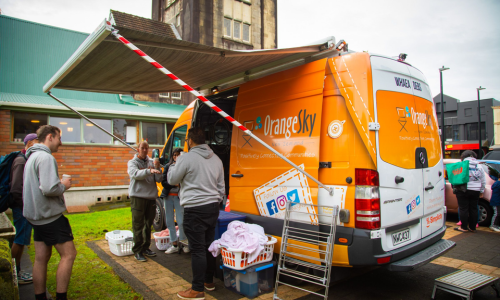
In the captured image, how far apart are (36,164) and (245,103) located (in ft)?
8.42

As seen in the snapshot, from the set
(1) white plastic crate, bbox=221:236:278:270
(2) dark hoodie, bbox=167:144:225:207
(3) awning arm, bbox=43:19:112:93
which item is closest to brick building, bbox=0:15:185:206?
(3) awning arm, bbox=43:19:112:93

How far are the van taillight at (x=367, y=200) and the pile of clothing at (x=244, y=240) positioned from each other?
1.10m

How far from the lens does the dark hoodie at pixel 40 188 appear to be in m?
2.98

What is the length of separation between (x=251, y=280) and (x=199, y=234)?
2.62ft

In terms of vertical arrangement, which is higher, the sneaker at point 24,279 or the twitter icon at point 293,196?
the twitter icon at point 293,196

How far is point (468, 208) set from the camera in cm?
670

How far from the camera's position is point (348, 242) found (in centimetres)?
312

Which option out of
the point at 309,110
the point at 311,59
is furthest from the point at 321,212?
the point at 311,59

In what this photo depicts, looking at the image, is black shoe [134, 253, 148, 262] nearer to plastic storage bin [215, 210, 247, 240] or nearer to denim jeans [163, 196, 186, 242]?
denim jeans [163, 196, 186, 242]

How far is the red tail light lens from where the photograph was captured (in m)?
3.11

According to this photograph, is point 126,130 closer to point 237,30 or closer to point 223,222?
point 223,222

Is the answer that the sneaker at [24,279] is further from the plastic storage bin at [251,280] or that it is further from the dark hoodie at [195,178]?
the plastic storage bin at [251,280]

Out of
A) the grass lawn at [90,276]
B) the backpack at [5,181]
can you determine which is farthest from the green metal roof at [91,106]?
the backpack at [5,181]

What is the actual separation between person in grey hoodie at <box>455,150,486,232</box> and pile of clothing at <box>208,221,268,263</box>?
17.6 ft
